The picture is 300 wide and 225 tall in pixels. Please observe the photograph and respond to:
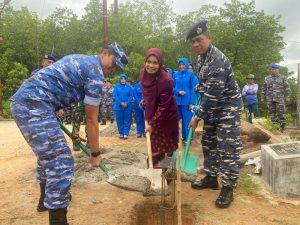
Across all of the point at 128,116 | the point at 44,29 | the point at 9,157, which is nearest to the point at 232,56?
the point at 44,29

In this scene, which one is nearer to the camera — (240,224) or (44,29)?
(240,224)

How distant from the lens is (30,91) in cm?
267

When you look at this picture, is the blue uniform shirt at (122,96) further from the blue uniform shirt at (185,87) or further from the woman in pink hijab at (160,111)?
the woman in pink hijab at (160,111)

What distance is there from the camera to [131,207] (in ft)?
11.9

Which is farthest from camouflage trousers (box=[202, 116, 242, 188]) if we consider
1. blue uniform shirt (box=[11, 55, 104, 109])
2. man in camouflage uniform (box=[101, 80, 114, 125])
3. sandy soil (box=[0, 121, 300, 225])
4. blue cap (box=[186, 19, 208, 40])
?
man in camouflage uniform (box=[101, 80, 114, 125])

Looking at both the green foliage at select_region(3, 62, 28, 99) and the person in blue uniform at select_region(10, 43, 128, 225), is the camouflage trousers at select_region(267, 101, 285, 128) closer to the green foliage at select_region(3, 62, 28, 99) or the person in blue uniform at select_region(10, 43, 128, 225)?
the person in blue uniform at select_region(10, 43, 128, 225)

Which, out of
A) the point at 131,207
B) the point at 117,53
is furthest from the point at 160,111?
the point at 117,53

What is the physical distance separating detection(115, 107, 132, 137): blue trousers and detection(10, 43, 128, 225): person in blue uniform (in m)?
5.93

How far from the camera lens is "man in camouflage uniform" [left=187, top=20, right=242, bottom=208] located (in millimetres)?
3496

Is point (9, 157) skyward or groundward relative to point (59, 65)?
groundward

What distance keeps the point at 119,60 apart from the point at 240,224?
6.56 feet

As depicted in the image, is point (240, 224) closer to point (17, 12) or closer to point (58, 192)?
point (58, 192)

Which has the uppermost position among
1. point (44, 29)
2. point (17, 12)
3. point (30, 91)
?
point (17, 12)

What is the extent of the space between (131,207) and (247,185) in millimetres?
1694
